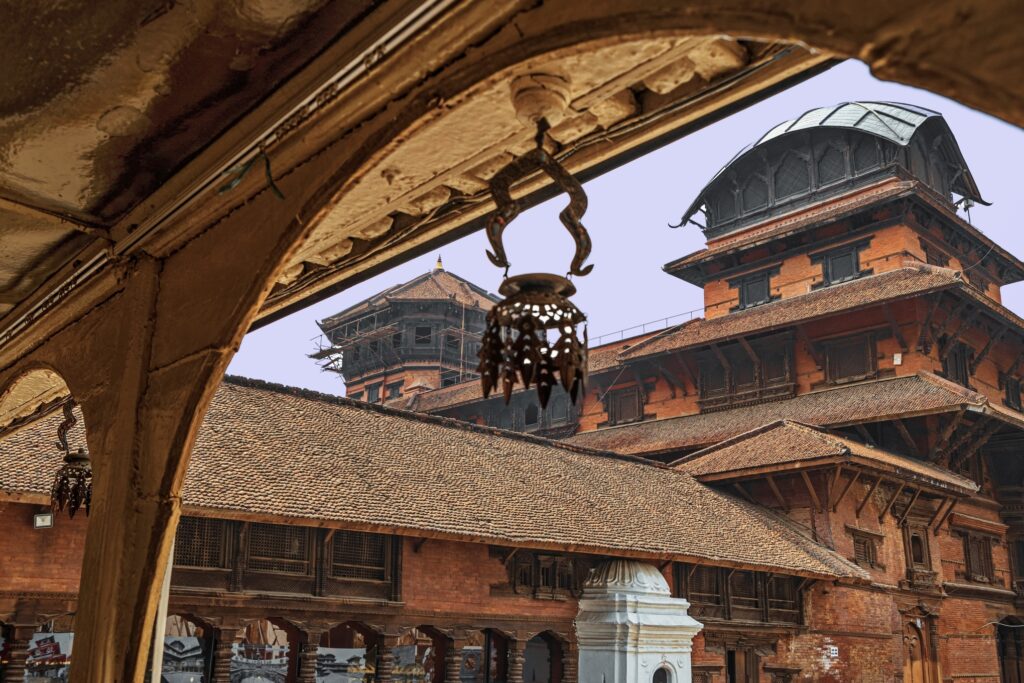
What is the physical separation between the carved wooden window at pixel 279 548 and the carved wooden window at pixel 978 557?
17484 millimetres

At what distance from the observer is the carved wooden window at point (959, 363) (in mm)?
25219

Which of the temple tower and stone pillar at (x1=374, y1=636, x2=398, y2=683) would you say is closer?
stone pillar at (x1=374, y1=636, x2=398, y2=683)

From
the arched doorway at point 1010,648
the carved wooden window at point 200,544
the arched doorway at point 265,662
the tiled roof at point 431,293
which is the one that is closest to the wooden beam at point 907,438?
the arched doorway at point 1010,648

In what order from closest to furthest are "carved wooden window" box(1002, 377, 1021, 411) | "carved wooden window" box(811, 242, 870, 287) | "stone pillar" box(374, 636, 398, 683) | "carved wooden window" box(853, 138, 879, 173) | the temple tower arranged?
"stone pillar" box(374, 636, 398, 683), "carved wooden window" box(811, 242, 870, 287), "carved wooden window" box(1002, 377, 1021, 411), "carved wooden window" box(853, 138, 879, 173), the temple tower

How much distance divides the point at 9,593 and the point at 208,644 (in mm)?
2924

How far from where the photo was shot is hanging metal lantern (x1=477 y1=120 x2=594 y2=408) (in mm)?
2848

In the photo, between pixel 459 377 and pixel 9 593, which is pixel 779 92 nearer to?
pixel 9 593

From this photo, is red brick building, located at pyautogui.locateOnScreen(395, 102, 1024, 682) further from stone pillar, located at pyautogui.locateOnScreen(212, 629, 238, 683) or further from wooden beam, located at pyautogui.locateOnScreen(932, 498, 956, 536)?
stone pillar, located at pyautogui.locateOnScreen(212, 629, 238, 683)

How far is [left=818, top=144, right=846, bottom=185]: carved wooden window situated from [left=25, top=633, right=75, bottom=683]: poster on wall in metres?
24.8

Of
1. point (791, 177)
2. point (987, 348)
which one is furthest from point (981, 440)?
point (791, 177)

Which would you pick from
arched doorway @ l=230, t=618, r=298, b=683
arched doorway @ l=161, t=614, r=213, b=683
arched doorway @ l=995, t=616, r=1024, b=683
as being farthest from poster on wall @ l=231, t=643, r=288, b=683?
arched doorway @ l=995, t=616, r=1024, b=683

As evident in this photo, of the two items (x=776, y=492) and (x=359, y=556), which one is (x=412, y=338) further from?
(x=359, y=556)

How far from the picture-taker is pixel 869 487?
72.0 ft

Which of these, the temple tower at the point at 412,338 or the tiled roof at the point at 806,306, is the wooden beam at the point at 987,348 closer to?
the tiled roof at the point at 806,306
